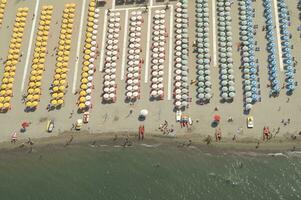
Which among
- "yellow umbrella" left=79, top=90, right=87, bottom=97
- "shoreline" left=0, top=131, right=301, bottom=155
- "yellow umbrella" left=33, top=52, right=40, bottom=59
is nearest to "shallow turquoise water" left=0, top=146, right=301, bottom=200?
"shoreline" left=0, top=131, right=301, bottom=155

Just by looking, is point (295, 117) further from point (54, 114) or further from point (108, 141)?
point (54, 114)

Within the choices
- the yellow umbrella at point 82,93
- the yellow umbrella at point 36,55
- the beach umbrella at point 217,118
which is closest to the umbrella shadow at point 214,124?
the beach umbrella at point 217,118

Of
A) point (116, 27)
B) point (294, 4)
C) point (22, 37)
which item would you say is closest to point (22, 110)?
point (22, 37)

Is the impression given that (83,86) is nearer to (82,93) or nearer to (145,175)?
(82,93)

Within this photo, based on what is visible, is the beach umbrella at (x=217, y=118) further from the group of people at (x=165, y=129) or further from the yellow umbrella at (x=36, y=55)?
the yellow umbrella at (x=36, y=55)

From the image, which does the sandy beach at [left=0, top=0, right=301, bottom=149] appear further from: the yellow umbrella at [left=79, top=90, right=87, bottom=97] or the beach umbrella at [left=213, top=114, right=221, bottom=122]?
the yellow umbrella at [left=79, top=90, right=87, bottom=97]
